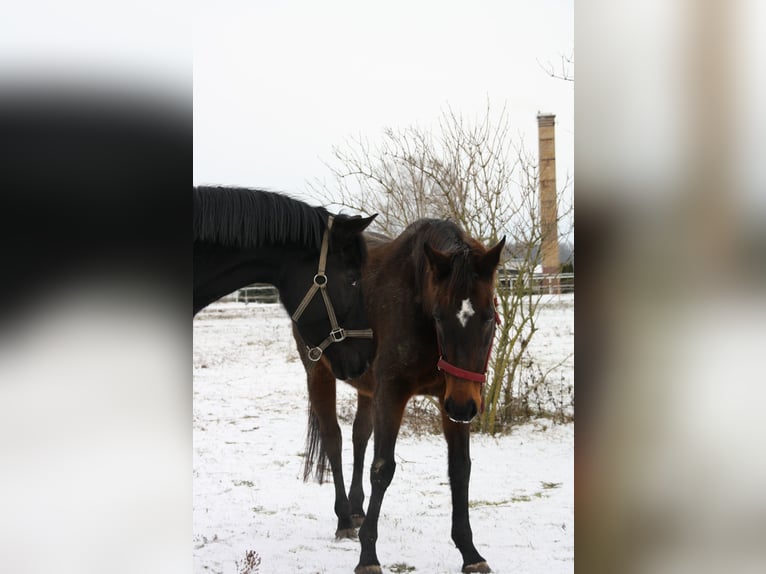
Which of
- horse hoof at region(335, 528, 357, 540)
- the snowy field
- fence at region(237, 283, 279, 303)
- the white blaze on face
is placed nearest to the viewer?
the white blaze on face

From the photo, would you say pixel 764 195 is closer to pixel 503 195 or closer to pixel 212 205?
pixel 212 205

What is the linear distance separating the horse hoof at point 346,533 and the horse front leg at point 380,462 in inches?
24.0

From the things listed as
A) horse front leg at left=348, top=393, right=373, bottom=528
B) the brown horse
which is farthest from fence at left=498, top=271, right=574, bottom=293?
the brown horse

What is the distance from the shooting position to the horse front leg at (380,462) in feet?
10.6

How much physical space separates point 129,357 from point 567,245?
483 cm

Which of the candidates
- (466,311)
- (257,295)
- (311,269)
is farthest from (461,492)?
(257,295)

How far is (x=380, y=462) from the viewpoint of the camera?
3.22m

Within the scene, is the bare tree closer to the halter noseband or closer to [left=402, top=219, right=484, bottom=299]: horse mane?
[left=402, top=219, right=484, bottom=299]: horse mane

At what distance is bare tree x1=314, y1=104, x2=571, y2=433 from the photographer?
5066 millimetres

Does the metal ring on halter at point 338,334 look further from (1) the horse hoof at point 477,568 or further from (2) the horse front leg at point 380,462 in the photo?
(1) the horse hoof at point 477,568

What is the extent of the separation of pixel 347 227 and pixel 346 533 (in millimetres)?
1972

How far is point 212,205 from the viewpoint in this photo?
271cm

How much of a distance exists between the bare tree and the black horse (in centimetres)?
206

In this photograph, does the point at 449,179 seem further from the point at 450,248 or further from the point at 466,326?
the point at 466,326
